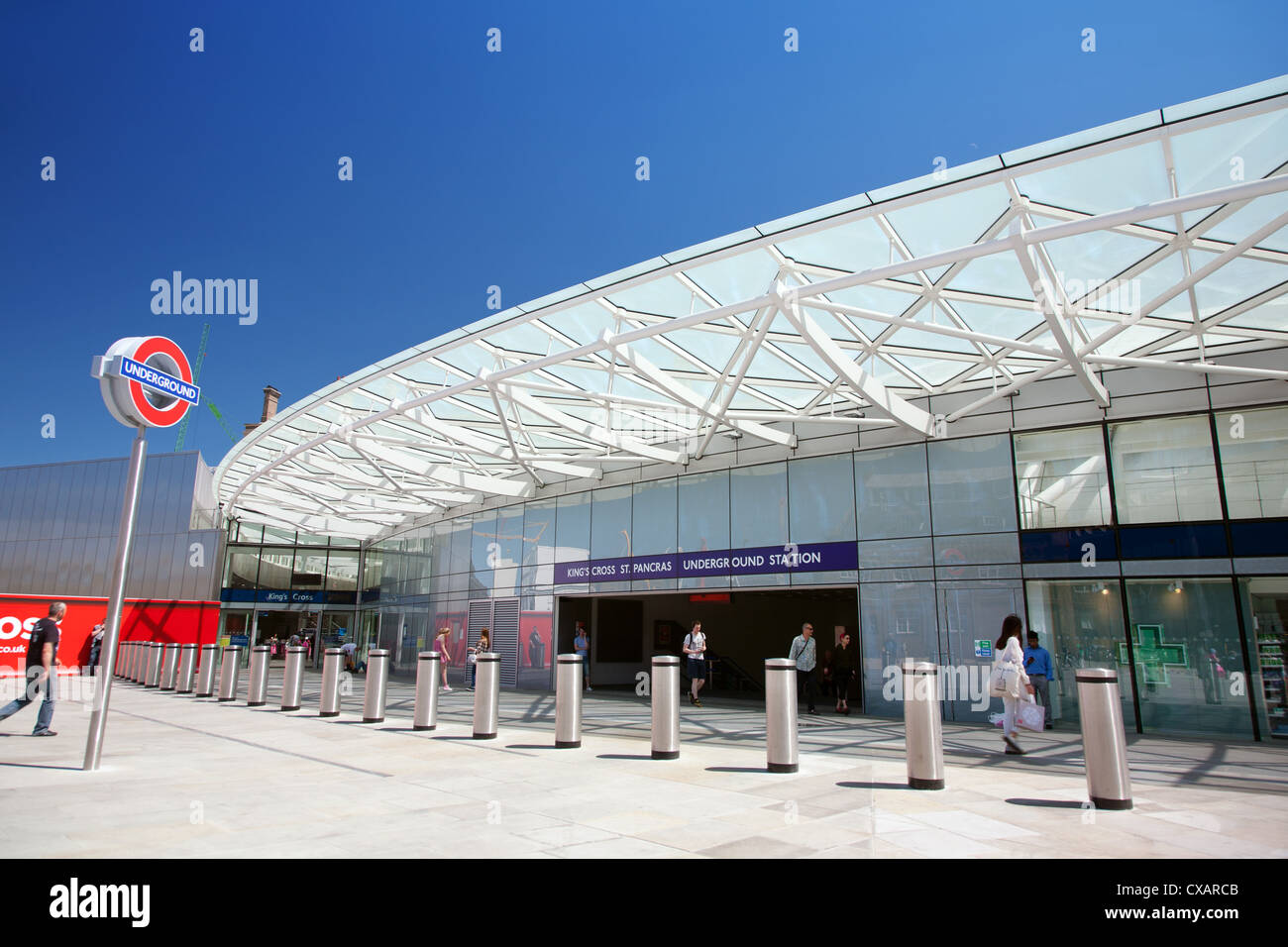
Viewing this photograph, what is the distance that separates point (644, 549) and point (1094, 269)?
40.1 ft

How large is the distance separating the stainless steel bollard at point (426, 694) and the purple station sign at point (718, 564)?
8.32m

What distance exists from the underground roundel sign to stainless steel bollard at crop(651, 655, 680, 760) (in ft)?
19.2

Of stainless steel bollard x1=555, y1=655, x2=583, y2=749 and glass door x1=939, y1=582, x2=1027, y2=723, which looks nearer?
stainless steel bollard x1=555, y1=655, x2=583, y2=749

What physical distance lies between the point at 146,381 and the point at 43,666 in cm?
483

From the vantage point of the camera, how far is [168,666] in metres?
19.4

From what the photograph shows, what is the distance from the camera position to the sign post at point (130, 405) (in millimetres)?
7207

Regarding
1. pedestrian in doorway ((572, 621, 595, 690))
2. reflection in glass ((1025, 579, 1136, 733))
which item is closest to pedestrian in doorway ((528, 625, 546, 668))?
pedestrian in doorway ((572, 621, 595, 690))

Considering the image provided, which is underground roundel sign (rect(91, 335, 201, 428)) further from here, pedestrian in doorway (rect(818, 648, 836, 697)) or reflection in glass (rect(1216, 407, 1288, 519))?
reflection in glass (rect(1216, 407, 1288, 519))

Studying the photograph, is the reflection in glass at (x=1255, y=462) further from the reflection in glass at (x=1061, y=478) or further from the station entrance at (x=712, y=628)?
the station entrance at (x=712, y=628)

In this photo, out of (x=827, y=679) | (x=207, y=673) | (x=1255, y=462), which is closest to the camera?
(x=1255, y=462)

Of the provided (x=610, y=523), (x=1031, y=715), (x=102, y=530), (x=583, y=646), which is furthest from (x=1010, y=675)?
(x=102, y=530)

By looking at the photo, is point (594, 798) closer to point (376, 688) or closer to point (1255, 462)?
point (376, 688)

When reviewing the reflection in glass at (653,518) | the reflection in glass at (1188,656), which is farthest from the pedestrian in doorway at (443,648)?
the reflection in glass at (1188,656)

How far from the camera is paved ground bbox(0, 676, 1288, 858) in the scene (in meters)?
4.71
